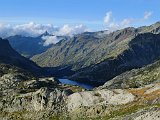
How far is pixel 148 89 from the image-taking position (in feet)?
478

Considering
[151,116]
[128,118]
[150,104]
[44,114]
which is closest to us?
[151,116]

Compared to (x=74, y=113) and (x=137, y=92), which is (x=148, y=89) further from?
(x=74, y=113)

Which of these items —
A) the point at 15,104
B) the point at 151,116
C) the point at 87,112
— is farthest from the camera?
the point at 15,104

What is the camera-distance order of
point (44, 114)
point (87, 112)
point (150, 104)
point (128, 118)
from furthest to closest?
point (44, 114) < point (87, 112) < point (150, 104) < point (128, 118)

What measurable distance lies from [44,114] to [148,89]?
44432 millimetres

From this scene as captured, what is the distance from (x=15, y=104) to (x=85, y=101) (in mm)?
40628

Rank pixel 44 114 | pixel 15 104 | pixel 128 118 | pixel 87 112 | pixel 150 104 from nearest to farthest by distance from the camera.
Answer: pixel 128 118, pixel 150 104, pixel 87 112, pixel 44 114, pixel 15 104

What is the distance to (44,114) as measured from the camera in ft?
522

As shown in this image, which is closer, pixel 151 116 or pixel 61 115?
pixel 151 116

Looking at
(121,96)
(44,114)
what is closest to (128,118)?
(121,96)

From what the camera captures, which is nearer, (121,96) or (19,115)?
(121,96)

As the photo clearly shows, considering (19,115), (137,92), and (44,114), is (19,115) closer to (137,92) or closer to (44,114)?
(44,114)

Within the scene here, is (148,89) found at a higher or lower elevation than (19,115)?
higher

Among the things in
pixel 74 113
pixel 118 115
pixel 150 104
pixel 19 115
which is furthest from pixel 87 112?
pixel 19 115
